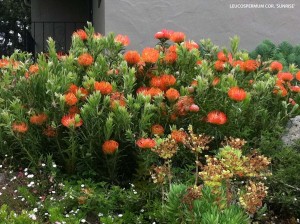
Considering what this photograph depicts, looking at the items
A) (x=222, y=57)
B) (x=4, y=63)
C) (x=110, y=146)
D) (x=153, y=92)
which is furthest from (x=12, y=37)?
(x=110, y=146)

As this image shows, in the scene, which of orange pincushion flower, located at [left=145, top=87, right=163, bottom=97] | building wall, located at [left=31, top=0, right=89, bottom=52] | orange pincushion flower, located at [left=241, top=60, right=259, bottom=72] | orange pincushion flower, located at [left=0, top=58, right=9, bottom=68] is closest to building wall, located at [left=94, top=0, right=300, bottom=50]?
orange pincushion flower, located at [left=0, top=58, right=9, bottom=68]

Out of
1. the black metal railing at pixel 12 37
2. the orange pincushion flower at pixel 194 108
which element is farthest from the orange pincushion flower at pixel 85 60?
the black metal railing at pixel 12 37

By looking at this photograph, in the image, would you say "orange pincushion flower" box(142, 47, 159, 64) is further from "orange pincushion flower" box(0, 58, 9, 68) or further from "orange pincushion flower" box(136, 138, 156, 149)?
"orange pincushion flower" box(0, 58, 9, 68)

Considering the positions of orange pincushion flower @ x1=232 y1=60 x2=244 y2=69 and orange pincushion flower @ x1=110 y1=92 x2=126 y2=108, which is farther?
orange pincushion flower @ x1=232 y1=60 x2=244 y2=69

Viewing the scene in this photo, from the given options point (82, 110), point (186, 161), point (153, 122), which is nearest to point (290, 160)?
point (186, 161)

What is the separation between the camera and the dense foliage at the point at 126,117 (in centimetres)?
358

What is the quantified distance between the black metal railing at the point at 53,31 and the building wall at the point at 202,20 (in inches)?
178

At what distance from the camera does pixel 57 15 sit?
14.3 m

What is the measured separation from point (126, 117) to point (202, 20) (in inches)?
192

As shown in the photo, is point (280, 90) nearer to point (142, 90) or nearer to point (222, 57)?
point (222, 57)

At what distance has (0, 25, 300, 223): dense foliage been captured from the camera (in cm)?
358

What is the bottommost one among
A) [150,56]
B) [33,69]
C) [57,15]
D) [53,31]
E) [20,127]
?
[53,31]

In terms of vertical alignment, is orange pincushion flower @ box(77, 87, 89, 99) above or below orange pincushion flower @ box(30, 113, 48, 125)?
above

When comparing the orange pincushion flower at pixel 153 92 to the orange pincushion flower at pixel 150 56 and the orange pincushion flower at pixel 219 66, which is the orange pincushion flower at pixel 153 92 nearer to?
the orange pincushion flower at pixel 150 56
